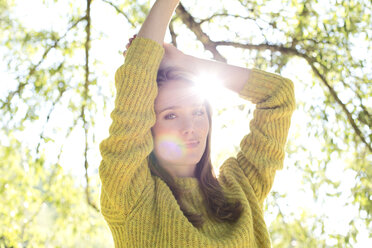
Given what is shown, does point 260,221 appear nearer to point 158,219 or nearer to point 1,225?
point 158,219

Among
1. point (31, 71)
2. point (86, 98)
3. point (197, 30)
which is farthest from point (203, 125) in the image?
point (31, 71)

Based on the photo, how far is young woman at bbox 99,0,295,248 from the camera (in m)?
1.28

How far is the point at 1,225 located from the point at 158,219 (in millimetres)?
1480

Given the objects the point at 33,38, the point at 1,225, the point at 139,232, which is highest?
the point at 33,38

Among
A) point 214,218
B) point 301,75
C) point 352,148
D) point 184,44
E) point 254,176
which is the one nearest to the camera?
point 214,218

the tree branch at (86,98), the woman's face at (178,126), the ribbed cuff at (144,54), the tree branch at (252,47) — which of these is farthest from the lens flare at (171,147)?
the tree branch at (86,98)

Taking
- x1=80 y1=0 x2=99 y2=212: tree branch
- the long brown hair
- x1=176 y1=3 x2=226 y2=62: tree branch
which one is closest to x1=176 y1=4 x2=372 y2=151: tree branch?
x1=176 y1=3 x2=226 y2=62: tree branch

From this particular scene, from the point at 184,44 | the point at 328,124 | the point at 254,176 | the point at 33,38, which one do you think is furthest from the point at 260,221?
the point at 33,38

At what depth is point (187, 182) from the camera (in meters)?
1.46

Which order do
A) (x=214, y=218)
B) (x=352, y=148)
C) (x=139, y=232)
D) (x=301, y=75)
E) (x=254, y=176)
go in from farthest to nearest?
(x=301, y=75)
(x=352, y=148)
(x=254, y=176)
(x=214, y=218)
(x=139, y=232)

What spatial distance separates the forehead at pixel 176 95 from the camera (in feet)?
4.62

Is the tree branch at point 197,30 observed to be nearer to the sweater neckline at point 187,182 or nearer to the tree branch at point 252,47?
the tree branch at point 252,47

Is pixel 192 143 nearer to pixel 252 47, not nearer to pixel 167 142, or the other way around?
pixel 167 142

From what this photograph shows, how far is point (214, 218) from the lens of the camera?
1405 mm
